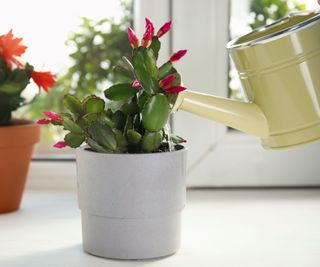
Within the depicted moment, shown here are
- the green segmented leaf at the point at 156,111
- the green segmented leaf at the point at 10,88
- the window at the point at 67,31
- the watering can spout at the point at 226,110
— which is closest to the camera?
the green segmented leaf at the point at 156,111

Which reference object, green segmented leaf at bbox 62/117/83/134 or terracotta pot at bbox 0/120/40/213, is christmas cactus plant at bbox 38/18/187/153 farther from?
terracotta pot at bbox 0/120/40/213

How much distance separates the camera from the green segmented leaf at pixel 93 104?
755 millimetres

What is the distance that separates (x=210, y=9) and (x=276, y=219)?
40cm

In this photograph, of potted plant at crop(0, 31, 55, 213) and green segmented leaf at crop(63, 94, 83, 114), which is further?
potted plant at crop(0, 31, 55, 213)

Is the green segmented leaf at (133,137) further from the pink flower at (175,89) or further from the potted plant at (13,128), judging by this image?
the potted plant at (13,128)

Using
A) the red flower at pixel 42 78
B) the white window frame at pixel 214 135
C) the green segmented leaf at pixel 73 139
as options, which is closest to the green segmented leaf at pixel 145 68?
the green segmented leaf at pixel 73 139

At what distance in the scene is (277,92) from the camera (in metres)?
0.85

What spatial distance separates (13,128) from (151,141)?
33 cm

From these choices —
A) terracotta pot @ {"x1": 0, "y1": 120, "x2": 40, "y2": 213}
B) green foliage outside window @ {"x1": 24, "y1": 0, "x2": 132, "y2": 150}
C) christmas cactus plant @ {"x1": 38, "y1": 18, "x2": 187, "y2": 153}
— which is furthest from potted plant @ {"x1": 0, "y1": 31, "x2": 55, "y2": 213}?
green foliage outside window @ {"x1": 24, "y1": 0, "x2": 132, "y2": 150}

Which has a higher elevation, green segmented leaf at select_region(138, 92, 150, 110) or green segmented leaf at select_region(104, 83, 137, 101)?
green segmented leaf at select_region(104, 83, 137, 101)

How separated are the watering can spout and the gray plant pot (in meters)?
0.07

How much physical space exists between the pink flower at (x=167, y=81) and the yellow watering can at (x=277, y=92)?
0.08 m

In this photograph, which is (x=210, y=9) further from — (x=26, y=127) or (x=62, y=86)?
(x=62, y=86)

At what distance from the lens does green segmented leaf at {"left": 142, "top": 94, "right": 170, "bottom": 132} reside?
2.37 ft
